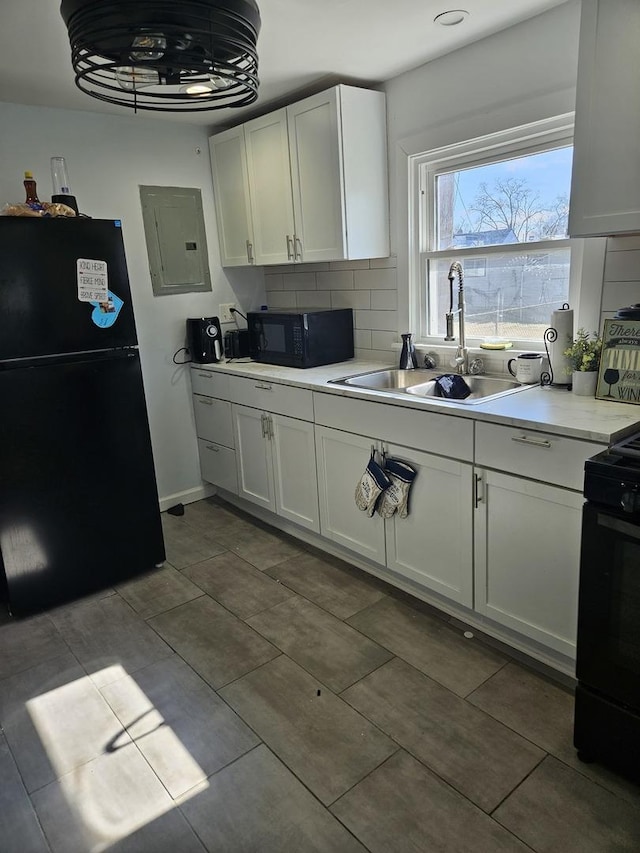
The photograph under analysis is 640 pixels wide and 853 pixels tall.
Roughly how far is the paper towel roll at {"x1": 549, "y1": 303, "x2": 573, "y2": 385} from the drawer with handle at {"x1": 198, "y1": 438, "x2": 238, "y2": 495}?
1.93m

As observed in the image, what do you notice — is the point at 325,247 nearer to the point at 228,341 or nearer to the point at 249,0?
the point at 228,341

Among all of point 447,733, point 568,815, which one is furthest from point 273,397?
point 568,815

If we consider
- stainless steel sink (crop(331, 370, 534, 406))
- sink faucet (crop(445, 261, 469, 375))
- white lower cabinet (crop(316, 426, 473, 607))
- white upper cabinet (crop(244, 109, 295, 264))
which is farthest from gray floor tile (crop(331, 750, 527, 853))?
white upper cabinet (crop(244, 109, 295, 264))

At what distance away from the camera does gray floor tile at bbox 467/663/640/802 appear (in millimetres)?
1687

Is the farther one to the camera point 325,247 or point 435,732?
point 325,247

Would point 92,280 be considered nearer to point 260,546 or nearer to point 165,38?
point 165,38

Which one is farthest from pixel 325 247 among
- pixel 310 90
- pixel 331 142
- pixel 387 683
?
pixel 387 683

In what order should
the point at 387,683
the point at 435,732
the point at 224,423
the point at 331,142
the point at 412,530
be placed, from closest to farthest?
the point at 435,732
the point at 387,683
the point at 412,530
the point at 331,142
the point at 224,423

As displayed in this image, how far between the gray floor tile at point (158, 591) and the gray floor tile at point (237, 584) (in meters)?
0.06

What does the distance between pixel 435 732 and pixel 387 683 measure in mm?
269

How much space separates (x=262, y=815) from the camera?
1.62m

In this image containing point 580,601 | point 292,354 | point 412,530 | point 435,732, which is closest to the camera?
point 580,601

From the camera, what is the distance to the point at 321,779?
5.69 ft

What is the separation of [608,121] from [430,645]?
193 centimetres
